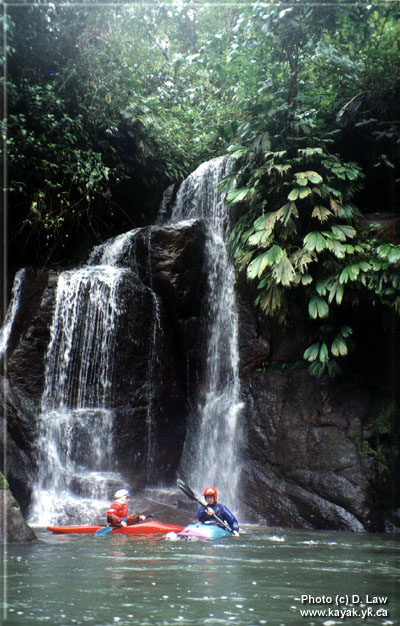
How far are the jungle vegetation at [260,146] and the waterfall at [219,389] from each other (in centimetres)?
73

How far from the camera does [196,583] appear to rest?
4.60 meters

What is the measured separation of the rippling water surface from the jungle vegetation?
13.3 ft

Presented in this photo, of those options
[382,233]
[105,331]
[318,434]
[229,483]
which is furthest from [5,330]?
[382,233]

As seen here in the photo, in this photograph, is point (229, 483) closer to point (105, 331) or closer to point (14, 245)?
point (105, 331)

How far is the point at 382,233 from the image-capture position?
10141 mm

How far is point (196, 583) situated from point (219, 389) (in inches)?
277

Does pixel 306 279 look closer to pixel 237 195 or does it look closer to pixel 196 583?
pixel 237 195

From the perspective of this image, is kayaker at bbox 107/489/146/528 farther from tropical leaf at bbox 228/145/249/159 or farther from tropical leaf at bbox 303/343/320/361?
tropical leaf at bbox 228/145/249/159

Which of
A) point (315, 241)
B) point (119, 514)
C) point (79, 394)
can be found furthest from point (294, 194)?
point (119, 514)

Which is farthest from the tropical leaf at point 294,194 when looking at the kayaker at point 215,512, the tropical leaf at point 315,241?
the kayaker at point 215,512

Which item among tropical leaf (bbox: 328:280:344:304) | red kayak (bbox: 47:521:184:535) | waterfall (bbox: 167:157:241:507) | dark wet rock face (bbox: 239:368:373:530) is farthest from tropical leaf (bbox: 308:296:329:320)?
red kayak (bbox: 47:521:184:535)

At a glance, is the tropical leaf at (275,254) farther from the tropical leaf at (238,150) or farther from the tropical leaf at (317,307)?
the tropical leaf at (238,150)

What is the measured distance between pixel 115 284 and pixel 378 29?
24.2 feet

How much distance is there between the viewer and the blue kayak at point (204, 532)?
301 inches
